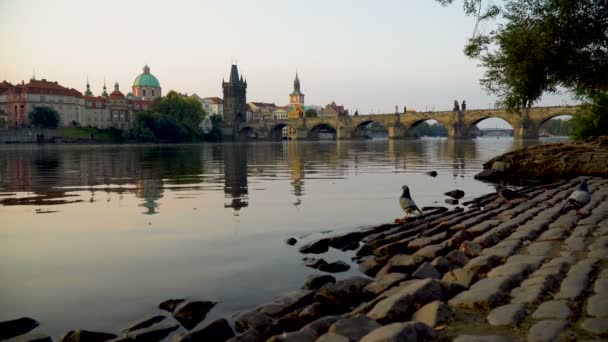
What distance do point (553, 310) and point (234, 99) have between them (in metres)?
178

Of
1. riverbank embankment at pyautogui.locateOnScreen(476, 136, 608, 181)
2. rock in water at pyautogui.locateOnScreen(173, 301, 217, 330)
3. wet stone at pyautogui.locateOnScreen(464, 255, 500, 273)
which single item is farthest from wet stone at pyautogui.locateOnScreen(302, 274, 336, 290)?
riverbank embankment at pyautogui.locateOnScreen(476, 136, 608, 181)

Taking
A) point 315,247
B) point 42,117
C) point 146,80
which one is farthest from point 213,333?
point 146,80

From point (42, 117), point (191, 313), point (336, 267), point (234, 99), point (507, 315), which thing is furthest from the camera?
point (234, 99)

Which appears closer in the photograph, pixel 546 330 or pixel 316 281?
pixel 546 330

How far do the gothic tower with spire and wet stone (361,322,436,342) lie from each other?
174 metres

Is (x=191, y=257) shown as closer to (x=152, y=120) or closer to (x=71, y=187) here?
(x=71, y=187)

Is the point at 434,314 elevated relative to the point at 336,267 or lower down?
elevated

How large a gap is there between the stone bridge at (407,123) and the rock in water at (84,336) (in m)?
94.8

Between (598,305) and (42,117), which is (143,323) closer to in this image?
(598,305)

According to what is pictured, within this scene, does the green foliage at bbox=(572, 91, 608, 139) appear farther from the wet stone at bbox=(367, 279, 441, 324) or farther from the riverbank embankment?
the wet stone at bbox=(367, 279, 441, 324)

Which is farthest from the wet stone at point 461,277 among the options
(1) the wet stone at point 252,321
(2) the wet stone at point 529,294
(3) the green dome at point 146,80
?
(3) the green dome at point 146,80

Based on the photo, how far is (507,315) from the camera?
4309mm

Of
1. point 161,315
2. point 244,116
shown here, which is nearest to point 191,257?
point 161,315

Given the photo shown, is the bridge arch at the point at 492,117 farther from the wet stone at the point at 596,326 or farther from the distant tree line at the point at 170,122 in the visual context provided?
the wet stone at the point at 596,326
